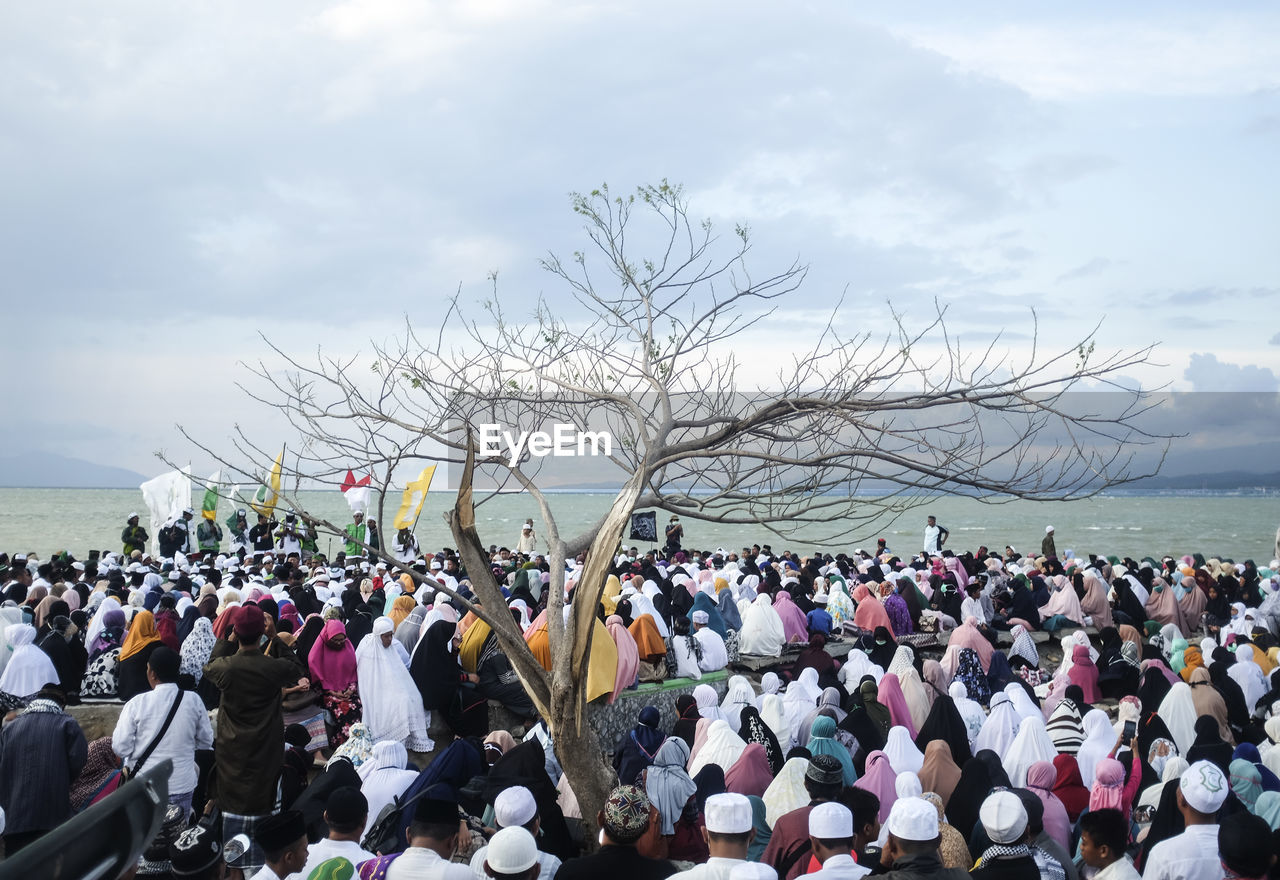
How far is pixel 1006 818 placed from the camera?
3.73 metres

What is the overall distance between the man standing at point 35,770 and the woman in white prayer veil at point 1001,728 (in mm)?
5186

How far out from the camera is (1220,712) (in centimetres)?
697

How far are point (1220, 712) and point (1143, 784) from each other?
7.71ft

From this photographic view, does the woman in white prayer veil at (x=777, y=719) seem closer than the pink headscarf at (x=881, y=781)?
No

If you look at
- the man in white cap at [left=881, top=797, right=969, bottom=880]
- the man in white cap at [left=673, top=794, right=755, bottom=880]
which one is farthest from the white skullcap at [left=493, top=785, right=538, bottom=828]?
the man in white cap at [left=881, top=797, right=969, bottom=880]

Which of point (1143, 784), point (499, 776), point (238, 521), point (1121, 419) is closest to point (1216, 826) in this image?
point (1143, 784)

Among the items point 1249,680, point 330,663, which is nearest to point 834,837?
point 330,663

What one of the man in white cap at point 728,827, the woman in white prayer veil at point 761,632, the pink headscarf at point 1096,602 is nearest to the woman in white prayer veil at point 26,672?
the man in white cap at point 728,827

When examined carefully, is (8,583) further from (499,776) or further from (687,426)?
(687,426)

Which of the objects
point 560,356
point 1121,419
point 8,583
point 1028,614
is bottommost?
point 1028,614

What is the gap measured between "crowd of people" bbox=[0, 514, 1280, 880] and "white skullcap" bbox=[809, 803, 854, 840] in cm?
1

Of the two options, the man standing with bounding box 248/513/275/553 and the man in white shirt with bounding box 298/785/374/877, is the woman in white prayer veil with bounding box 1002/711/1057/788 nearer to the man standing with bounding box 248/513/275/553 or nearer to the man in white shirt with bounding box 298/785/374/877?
the man in white shirt with bounding box 298/785/374/877

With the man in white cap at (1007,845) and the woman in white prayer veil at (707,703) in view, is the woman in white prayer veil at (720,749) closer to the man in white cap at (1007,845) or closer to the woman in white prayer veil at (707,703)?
the woman in white prayer veil at (707,703)

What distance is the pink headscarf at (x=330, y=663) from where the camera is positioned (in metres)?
6.68
